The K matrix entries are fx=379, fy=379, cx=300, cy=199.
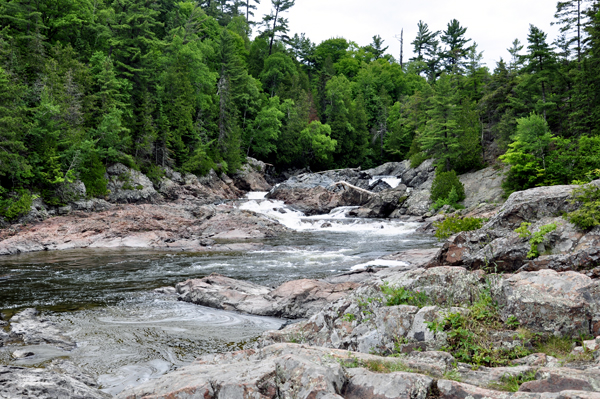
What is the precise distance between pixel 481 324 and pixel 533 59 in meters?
41.7

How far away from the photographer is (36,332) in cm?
812

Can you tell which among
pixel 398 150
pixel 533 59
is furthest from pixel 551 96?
pixel 398 150

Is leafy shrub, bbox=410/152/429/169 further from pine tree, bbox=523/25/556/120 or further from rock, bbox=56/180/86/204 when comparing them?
rock, bbox=56/180/86/204

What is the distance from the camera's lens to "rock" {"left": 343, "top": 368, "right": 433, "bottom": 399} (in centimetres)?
355

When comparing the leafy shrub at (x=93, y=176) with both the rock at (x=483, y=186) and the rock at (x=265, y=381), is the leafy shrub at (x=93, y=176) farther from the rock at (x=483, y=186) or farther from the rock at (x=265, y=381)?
the rock at (x=483, y=186)

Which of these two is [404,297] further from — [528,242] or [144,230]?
[144,230]

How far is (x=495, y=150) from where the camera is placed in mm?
41812

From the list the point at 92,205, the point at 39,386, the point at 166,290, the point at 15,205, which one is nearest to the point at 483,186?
the point at 166,290

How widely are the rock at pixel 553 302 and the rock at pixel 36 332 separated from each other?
8.13 m

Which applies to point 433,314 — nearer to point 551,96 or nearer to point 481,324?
point 481,324

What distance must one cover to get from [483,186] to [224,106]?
3323cm

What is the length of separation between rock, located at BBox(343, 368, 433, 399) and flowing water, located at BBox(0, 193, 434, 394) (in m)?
4.24

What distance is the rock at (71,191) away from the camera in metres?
26.7

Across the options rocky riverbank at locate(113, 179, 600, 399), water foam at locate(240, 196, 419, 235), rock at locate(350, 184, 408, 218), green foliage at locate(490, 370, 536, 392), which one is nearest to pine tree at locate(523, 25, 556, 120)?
rock at locate(350, 184, 408, 218)
